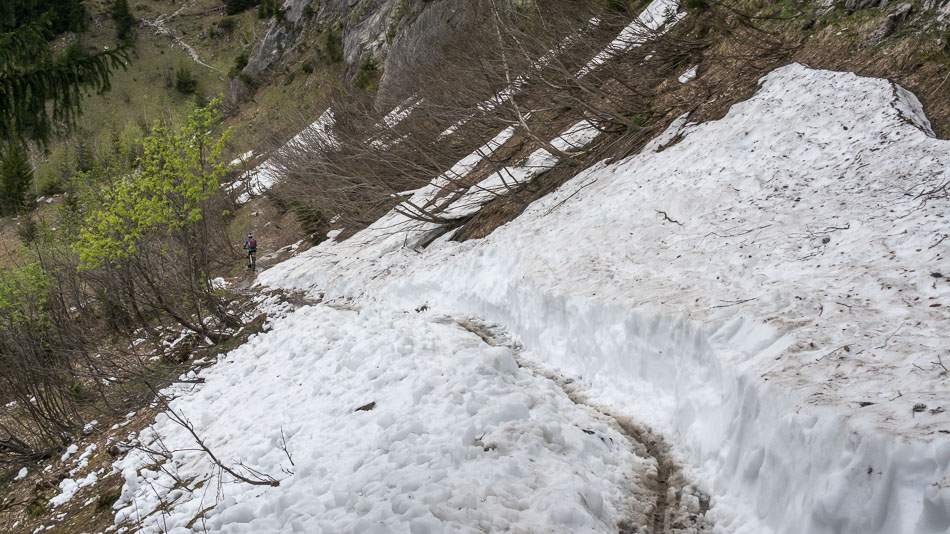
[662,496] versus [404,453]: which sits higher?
[404,453]

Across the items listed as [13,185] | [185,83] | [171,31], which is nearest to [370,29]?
[13,185]

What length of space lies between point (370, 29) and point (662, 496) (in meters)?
33.9

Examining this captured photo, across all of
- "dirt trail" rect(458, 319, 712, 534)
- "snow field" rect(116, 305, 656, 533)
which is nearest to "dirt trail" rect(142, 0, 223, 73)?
"snow field" rect(116, 305, 656, 533)

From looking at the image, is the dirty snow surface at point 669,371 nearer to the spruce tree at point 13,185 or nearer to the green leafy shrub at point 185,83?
the spruce tree at point 13,185

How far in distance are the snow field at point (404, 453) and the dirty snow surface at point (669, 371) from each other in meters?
0.03

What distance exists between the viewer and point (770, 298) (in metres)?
4.75

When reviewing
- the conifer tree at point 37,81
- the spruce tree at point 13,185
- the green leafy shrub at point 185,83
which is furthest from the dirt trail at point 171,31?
the conifer tree at point 37,81

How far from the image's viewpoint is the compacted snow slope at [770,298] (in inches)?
116

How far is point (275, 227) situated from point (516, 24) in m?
15.9

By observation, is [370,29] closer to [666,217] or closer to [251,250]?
[251,250]

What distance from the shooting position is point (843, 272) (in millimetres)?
4699

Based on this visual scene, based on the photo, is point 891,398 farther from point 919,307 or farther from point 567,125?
point 567,125

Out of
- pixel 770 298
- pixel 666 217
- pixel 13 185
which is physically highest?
pixel 13 185

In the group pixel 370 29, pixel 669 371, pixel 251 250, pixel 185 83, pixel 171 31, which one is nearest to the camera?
pixel 669 371
